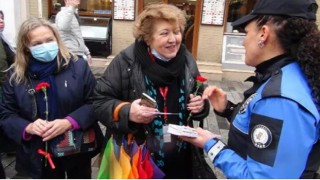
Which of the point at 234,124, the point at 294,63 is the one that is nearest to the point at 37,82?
the point at 234,124

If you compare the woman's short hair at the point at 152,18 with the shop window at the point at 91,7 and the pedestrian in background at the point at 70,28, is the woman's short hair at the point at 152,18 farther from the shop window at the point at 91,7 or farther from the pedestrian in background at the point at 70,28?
the shop window at the point at 91,7

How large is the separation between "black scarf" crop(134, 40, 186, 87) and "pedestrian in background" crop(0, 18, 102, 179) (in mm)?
521

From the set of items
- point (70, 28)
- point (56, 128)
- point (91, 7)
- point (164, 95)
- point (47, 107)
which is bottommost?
point (56, 128)

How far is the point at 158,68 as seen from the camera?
1973 millimetres

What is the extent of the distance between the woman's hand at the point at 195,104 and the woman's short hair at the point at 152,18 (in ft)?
1.55

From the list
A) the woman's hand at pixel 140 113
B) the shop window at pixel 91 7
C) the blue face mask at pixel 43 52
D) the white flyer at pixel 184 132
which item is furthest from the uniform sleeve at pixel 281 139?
the shop window at pixel 91 7

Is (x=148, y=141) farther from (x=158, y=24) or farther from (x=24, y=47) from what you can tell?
(x=24, y=47)

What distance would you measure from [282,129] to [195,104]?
823 millimetres

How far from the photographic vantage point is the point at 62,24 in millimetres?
4336

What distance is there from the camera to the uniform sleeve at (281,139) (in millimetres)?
1212

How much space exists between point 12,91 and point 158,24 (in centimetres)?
111

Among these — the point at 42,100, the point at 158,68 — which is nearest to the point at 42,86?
the point at 42,100

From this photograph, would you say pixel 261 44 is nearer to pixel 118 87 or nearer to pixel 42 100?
pixel 118 87

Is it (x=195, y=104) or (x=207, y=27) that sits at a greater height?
(x=207, y=27)
